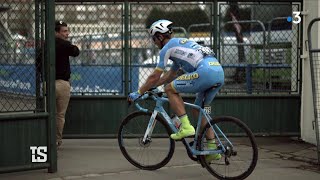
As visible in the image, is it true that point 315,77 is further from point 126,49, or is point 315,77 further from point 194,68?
point 126,49

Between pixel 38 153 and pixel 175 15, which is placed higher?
pixel 175 15

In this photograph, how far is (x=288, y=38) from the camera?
9078 mm

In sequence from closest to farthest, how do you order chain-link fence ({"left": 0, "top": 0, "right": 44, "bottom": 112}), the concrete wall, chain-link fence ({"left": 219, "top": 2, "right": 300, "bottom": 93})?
chain-link fence ({"left": 0, "top": 0, "right": 44, "bottom": 112}), the concrete wall, chain-link fence ({"left": 219, "top": 2, "right": 300, "bottom": 93})

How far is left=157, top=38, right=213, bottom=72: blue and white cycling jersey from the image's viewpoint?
6109 mm

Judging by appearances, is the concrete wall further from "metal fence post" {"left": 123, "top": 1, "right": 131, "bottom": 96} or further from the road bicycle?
"metal fence post" {"left": 123, "top": 1, "right": 131, "bottom": 96}

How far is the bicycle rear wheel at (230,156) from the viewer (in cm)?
591

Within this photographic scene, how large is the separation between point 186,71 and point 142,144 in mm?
1073

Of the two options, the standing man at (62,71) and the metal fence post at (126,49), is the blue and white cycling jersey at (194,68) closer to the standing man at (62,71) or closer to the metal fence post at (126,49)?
the standing man at (62,71)

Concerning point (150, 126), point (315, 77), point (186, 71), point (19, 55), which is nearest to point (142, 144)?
point (150, 126)

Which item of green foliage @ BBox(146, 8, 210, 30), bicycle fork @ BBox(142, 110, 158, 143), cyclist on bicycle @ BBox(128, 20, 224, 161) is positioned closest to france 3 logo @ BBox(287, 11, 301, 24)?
green foliage @ BBox(146, 8, 210, 30)

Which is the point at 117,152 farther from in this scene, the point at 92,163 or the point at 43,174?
the point at 43,174

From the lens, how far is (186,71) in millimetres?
6355

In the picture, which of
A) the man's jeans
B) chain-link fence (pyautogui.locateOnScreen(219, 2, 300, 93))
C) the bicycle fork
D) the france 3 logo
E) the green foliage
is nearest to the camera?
the bicycle fork

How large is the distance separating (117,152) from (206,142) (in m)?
2.02
